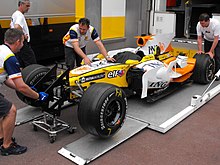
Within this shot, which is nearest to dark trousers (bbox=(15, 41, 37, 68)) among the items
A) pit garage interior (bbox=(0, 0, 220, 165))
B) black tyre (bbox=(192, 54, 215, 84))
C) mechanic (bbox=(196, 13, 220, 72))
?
pit garage interior (bbox=(0, 0, 220, 165))

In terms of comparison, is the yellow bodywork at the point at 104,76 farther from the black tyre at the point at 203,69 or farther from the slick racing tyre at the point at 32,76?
the black tyre at the point at 203,69

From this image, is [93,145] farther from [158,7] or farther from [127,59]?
[158,7]

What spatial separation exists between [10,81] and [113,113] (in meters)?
1.34

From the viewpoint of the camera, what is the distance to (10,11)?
6.41m

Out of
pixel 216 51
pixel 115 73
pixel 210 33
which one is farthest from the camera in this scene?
pixel 216 51

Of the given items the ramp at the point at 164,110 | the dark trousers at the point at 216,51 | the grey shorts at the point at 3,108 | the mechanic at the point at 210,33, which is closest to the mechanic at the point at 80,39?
the ramp at the point at 164,110

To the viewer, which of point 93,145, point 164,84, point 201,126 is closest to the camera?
point 93,145

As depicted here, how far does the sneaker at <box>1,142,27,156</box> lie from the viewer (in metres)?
3.38

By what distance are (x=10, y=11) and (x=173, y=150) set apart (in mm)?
4871

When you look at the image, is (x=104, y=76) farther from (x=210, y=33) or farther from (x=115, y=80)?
(x=210, y=33)

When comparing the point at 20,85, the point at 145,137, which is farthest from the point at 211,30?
the point at 20,85

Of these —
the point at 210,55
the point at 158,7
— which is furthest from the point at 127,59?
the point at 158,7

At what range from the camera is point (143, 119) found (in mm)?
4375

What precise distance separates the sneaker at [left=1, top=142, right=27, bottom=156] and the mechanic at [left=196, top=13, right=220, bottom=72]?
4501 mm
